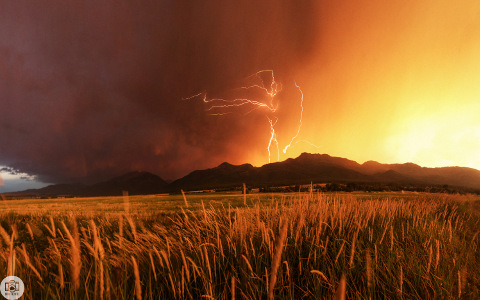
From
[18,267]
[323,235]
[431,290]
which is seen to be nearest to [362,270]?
[431,290]

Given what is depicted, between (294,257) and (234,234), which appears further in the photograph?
(234,234)

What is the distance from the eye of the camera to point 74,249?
5.36 feet

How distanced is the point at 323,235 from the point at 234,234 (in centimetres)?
169

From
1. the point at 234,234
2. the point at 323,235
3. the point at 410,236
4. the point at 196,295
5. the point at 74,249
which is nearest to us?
the point at 74,249

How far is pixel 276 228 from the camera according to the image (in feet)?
15.3

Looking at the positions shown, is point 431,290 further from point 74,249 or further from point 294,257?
point 74,249

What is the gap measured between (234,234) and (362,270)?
1835 mm

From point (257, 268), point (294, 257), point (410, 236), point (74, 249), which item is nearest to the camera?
point (74, 249)

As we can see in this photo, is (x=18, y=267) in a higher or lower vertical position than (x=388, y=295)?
higher

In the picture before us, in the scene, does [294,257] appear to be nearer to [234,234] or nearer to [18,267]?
[234,234]

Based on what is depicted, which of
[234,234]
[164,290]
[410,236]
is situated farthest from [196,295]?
[410,236]

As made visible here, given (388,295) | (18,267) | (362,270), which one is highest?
(18,267)

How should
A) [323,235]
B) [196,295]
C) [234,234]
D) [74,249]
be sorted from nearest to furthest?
[74,249] < [196,295] < [234,234] < [323,235]

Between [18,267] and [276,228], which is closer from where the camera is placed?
[18,267]
